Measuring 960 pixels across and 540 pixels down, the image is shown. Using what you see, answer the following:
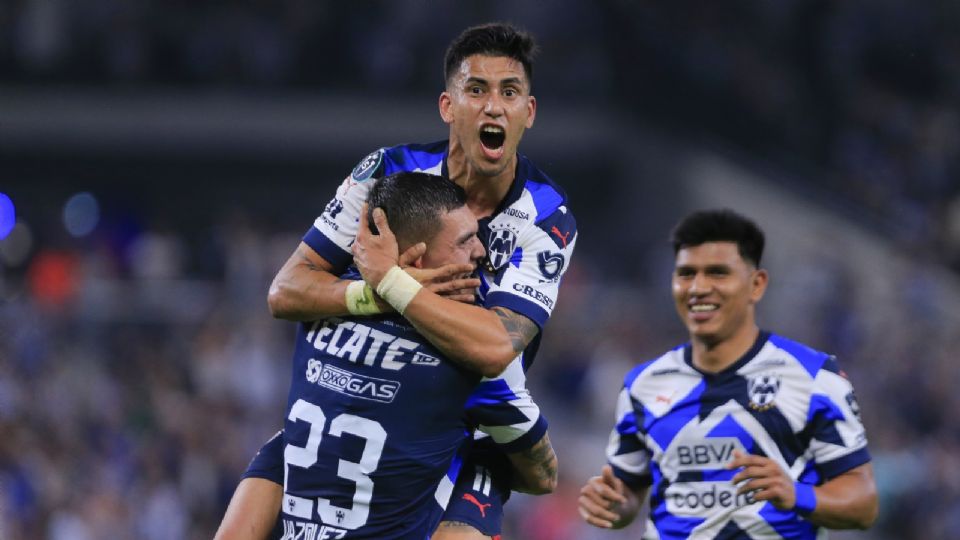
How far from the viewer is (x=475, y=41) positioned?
5.29 m

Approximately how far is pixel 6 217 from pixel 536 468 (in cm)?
1457

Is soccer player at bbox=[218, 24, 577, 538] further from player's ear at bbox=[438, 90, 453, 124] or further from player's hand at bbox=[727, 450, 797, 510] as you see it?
player's hand at bbox=[727, 450, 797, 510]

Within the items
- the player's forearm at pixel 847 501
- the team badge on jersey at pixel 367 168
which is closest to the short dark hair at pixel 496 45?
the team badge on jersey at pixel 367 168

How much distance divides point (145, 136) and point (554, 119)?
20.9ft

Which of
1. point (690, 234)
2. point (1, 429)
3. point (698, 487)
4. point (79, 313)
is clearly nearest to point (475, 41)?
point (690, 234)

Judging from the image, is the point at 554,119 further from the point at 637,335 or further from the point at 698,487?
the point at 698,487

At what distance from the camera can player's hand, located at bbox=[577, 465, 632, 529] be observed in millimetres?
6270

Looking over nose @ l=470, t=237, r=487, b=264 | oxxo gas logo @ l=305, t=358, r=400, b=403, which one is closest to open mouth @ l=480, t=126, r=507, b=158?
nose @ l=470, t=237, r=487, b=264

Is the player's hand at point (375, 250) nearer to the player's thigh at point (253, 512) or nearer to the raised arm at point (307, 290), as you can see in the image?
the raised arm at point (307, 290)

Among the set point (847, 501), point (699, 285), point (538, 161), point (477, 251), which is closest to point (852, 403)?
point (847, 501)

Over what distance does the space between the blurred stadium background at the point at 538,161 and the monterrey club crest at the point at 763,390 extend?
7.15 metres

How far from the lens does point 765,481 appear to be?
5809 mm

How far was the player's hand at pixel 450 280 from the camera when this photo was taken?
4.80 meters

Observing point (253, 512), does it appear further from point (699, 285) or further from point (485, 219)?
point (699, 285)
